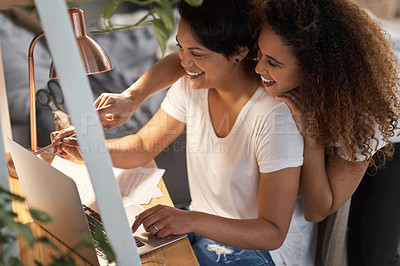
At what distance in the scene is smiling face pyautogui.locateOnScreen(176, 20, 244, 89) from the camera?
1119mm

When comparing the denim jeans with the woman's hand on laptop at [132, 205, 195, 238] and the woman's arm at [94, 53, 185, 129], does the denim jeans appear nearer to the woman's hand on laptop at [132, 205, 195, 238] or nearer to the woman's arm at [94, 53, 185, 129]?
the woman's hand on laptop at [132, 205, 195, 238]

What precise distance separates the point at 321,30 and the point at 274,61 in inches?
5.0

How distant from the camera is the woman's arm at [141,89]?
4.16 feet

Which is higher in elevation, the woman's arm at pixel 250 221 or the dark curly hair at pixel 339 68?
the dark curly hair at pixel 339 68

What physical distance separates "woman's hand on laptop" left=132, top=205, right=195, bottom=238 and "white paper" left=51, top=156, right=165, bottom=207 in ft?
0.60

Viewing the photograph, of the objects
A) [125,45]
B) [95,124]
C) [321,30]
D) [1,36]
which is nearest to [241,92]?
[321,30]

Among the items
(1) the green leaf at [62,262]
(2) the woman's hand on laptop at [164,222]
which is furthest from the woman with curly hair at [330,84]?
(1) the green leaf at [62,262]

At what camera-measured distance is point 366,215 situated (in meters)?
1.47

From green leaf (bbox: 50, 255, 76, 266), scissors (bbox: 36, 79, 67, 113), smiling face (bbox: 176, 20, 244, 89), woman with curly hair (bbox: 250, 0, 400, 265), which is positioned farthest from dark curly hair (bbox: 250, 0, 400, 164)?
scissors (bbox: 36, 79, 67, 113)

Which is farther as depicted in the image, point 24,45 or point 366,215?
point 24,45

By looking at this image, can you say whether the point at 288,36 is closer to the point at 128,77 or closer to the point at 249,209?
the point at 249,209

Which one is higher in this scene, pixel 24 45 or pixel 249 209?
pixel 24 45

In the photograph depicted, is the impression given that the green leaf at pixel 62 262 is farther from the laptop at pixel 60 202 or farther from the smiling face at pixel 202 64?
the smiling face at pixel 202 64

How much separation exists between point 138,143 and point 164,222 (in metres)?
0.48
